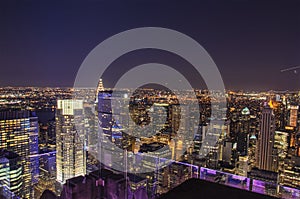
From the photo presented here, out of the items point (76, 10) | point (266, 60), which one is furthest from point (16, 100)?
point (266, 60)

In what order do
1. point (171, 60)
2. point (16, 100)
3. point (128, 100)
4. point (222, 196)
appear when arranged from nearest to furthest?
point (222, 196)
point (16, 100)
point (171, 60)
point (128, 100)

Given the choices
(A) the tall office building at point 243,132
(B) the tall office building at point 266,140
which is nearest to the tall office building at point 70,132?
(A) the tall office building at point 243,132

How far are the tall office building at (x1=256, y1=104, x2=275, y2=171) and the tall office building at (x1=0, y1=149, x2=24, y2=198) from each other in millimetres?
2451

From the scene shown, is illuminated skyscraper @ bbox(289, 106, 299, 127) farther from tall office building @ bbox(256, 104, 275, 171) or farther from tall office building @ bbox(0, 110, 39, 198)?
tall office building @ bbox(0, 110, 39, 198)

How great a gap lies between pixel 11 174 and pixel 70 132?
774 mm

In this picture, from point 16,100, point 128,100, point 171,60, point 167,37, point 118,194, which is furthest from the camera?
point 128,100

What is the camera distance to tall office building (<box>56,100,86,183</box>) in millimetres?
2221

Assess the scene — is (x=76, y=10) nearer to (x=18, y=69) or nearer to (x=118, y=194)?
(x=18, y=69)

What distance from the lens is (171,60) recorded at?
2.34 meters

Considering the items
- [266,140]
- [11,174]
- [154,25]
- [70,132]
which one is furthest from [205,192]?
[266,140]

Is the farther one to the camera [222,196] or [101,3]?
[101,3]

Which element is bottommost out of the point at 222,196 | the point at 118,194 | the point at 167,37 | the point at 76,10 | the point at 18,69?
the point at 118,194

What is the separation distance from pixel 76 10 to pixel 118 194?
5.94 ft

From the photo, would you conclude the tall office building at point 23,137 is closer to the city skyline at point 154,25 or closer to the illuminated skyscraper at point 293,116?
the city skyline at point 154,25
